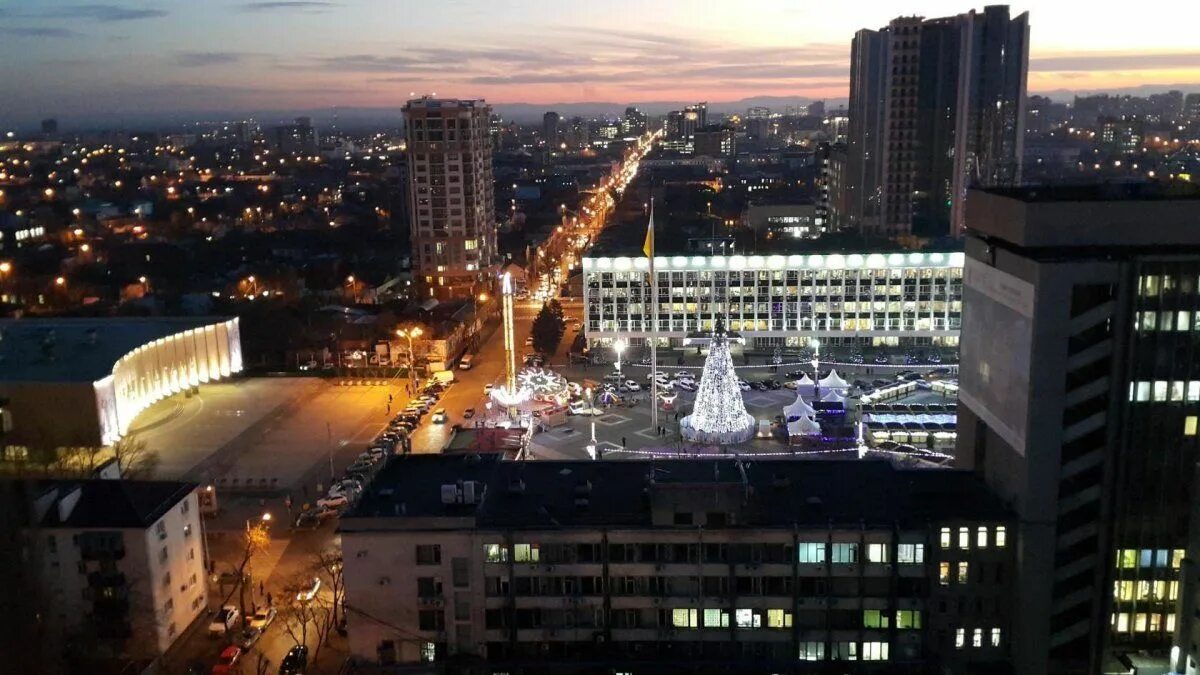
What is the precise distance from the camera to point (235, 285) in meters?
61.8

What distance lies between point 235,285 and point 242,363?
17576 mm

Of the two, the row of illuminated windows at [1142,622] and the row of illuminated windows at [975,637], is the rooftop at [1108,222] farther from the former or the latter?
the row of illuminated windows at [975,637]

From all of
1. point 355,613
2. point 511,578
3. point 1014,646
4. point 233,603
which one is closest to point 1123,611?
point 1014,646

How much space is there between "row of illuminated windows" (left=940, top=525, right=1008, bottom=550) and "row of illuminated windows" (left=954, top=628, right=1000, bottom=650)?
5.64 ft

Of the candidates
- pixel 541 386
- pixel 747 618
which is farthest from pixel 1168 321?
pixel 541 386

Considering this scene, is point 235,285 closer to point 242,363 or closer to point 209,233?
point 242,363

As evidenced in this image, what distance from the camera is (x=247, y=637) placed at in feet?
71.5

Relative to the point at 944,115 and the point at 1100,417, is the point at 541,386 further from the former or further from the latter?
the point at 944,115

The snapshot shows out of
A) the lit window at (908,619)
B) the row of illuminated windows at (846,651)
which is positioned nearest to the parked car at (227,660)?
the row of illuminated windows at (846,651)

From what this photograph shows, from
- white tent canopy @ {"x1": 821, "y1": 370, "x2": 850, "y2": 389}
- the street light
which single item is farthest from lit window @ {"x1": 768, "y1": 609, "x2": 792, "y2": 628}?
the street light

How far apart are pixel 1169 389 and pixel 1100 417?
1391 millimetres

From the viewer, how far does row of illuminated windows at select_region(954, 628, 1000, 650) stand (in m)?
18.2

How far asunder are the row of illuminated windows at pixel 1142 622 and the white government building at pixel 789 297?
1170 inches

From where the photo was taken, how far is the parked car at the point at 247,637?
848 inches
